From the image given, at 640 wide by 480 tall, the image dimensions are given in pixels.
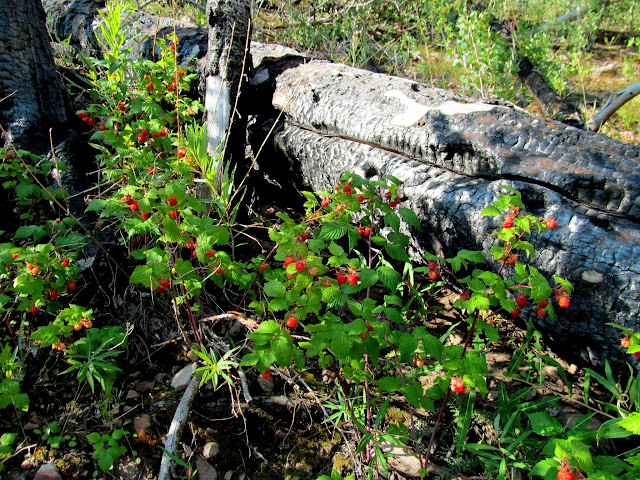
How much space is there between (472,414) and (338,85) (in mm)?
1978

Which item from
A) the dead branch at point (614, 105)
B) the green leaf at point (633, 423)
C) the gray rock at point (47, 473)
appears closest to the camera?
the green leaf at point (633, 423)

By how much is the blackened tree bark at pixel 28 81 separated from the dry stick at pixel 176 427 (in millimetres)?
1676

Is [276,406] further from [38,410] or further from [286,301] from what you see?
[38,410]

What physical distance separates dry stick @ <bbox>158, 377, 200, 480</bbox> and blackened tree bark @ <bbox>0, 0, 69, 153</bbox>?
5.50 feet

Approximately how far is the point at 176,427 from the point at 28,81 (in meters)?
2.17

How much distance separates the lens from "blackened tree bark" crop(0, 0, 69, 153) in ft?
7.77

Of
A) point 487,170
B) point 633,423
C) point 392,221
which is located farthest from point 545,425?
point 487,170

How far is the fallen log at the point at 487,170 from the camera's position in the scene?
163 cm

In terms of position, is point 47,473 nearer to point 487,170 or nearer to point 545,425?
point 545,425

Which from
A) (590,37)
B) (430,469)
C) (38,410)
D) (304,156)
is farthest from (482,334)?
(590,37)

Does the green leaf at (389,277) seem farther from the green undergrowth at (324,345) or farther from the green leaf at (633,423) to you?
the green leaf at (633,423)

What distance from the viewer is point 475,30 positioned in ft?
10.7

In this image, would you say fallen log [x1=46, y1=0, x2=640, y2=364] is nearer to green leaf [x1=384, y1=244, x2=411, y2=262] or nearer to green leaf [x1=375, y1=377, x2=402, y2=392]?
green leaf [x1=384, y1=244, x2=411, y2=262]

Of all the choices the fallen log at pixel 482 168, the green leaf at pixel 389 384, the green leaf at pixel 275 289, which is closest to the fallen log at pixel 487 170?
the fallen log at pixel 482 168
